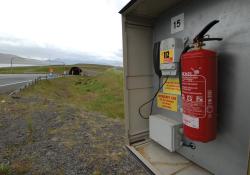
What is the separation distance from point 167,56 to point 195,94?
79 cm

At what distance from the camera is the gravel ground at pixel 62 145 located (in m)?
2.08

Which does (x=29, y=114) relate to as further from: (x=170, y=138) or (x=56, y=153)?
(x=170, y=138)

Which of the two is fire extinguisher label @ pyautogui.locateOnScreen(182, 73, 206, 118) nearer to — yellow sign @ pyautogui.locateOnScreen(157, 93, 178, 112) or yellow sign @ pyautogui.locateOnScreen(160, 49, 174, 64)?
yellow sign @ pyautogui.locateOnScreen(160, 49, 174, 64)

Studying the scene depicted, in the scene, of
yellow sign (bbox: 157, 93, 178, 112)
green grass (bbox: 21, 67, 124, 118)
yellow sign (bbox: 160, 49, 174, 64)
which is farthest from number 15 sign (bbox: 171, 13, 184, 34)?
green grass (bbox: 21, 67, 124, 118)

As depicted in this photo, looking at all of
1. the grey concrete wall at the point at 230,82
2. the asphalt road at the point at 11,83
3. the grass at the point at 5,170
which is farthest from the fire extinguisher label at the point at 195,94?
the asphalt road at the point at 11,83

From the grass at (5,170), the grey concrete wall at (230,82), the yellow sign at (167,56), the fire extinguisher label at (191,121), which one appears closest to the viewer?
the grey concrete wall at (230,82)

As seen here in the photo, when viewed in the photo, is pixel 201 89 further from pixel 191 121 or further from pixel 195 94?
pixel 191 121

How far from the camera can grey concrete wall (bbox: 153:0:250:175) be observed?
1.40m

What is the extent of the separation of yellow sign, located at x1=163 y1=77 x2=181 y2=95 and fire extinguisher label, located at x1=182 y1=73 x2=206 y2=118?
1.70 ft

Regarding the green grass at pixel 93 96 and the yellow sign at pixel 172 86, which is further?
the green grass at pixel 93 96

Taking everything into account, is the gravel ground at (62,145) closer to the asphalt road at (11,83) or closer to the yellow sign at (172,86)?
the yellow sign at (172,86)

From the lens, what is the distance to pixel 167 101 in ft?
7.73

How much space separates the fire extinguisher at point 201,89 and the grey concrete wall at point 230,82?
0.40 feet

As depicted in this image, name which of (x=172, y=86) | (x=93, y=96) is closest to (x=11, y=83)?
(x=93, y=96)
